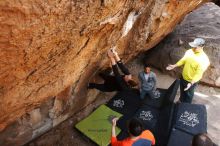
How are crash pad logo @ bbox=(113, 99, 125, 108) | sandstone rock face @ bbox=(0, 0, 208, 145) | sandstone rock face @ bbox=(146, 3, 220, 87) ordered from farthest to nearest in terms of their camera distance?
1. sandstone rock face @ bbox=(146, 3, 220, 87)
2. crash pad logo @ bbox=(113, 99, 125, 108)
3. sandstone rock face @ bbox=(0, 0, 208, 145)

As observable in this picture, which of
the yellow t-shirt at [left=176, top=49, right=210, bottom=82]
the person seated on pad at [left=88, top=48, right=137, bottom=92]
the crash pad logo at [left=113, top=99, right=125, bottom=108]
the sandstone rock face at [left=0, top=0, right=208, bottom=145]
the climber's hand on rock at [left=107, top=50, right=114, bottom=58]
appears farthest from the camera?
the crash pad logo at [left=113, top=99, right=125, bottom=108]

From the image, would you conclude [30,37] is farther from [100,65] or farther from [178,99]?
[178,99]

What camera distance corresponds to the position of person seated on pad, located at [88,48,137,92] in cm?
627

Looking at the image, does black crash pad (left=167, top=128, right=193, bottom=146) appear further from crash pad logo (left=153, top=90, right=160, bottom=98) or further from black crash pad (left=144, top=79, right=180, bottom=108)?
crash pad logo (left=153, top=90, right=160, bottom=98)

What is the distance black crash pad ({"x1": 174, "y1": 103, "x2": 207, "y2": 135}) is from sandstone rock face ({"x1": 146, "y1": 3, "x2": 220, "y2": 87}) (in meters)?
1.92

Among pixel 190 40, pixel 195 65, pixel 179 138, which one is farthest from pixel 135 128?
pixel 190 40

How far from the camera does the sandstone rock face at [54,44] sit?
3.15 m

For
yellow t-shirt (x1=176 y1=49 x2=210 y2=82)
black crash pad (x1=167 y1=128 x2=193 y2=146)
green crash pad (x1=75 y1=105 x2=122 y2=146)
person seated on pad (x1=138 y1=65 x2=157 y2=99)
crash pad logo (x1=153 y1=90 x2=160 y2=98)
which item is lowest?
green crash pad (x1=75 y1=105 x2=122 y2=146)

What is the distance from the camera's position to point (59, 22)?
3.42 m

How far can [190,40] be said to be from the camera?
349 inches

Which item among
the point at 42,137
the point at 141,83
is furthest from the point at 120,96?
the point at 42,137

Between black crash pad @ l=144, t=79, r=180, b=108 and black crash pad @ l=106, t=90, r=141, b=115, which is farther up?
black crash pad @ l=144, t=79, r=180, b=108

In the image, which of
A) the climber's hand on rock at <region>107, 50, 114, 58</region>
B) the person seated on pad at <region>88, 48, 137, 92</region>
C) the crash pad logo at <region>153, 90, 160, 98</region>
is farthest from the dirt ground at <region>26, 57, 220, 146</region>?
the climber's hand on rock at <region>107, 50, 114, 58</region>

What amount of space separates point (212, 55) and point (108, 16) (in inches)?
202
